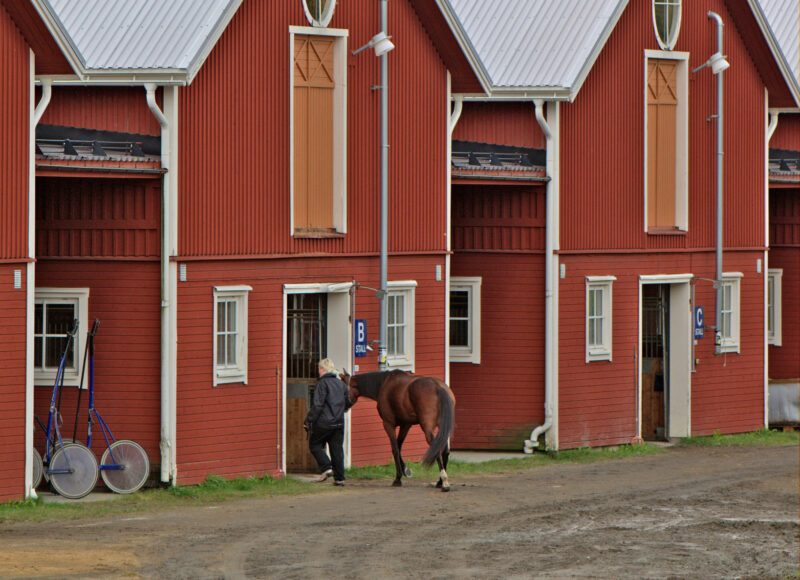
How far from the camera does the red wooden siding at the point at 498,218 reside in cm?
3048

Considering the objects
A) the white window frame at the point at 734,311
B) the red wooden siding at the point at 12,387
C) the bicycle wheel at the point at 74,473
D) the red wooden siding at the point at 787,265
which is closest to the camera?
the red wooden siding at the point at 12,387

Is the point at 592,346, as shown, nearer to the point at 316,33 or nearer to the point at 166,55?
the point at 316,33

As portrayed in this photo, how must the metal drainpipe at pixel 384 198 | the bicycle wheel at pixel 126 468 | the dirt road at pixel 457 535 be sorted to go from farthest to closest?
the metal drainpipe at pixel 384 198 < the bicycle wheel at pixel 126 468 < the dirt road at pixel 457 535

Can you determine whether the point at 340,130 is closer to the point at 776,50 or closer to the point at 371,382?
the point at 371,382

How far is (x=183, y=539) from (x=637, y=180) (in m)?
13.0

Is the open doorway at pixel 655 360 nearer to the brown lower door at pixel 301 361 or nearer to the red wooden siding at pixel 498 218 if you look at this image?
the red wooden siding at pixel 498 218

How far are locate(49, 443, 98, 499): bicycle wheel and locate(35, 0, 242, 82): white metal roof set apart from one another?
15.7 feet

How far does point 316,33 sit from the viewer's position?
26.5m

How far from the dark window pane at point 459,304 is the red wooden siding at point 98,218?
25.1 ft

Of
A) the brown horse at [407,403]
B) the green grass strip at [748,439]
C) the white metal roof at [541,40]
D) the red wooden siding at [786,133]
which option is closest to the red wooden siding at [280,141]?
the white metal roof at [541,40]

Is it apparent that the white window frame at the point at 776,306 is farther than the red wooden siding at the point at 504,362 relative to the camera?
Yes

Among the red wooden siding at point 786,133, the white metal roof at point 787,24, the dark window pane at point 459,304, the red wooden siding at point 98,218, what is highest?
the white metal roof at point 787,24

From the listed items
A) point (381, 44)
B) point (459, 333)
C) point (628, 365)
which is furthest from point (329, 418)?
point (628, 365)

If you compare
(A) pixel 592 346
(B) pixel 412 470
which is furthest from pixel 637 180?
(B) pixel 412 470
